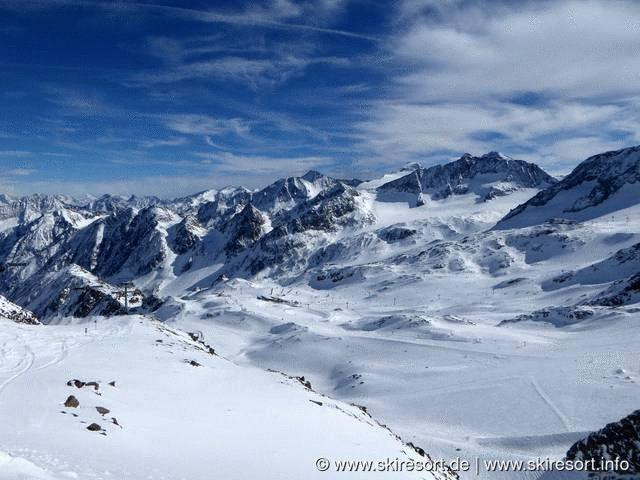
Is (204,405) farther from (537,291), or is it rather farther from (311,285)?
(311,285)

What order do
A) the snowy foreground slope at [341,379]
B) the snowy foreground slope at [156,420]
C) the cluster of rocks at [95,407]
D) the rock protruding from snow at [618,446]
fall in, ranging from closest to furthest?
the snowy foreground slope at [156,420] → the cluster of rocks at [95,407] → the snowy foreground slope at [341,379] → the rock protruding from snow at [618,446]

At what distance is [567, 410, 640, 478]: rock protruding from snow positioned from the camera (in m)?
20.7

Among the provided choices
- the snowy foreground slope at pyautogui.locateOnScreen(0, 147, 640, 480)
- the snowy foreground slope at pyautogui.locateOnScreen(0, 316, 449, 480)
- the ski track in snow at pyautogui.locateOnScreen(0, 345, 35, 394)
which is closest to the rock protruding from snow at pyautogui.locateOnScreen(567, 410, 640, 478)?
the snowy foreground slope at pyautogui.locateOnScreen(0, 147, 640, 480)

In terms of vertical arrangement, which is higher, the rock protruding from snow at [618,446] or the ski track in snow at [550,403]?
the ski track in snow at [550,403]

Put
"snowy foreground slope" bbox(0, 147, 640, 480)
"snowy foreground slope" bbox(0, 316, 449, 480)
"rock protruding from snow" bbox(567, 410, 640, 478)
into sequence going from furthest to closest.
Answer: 1. "rock protruding from snow" bbox(567, 410, 640, 478)
2. "snowy foreground slope" bbox(0, 147, 640, 480)
3. "snowy foreground slope" bbox(0, 316, 449, 480)

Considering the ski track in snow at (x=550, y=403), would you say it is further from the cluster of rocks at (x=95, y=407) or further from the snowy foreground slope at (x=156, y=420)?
the cluster of rocks at (x=95, y=407)

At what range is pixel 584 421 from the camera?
38.8 m

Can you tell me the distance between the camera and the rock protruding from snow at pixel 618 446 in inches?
815

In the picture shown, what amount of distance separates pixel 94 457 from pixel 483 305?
120 metres

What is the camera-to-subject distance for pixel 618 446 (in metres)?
21.5

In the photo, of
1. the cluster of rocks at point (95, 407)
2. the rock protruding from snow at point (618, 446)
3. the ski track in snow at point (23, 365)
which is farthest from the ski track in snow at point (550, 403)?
the ski track in snow at point (23, 365)

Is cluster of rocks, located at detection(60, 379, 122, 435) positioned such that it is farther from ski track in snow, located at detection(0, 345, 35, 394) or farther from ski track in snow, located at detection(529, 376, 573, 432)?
ski track in snow, located at detection(529, 376, 573, 432)

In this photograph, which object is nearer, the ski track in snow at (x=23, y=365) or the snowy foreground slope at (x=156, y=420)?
the snowy foreground slope at (x=156, y=420)

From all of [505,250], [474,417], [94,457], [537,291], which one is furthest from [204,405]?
[505,250]
